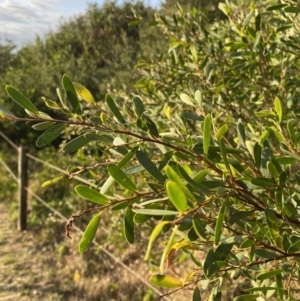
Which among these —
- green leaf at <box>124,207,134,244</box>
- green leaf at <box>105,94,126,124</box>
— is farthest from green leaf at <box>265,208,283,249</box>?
green leaf at <box>105,94,126,124</box>

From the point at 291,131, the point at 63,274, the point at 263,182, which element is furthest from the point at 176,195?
the point at 63,274

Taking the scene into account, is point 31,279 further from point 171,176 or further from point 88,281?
point 171,176

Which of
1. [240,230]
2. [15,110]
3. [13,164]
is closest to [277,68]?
[240,230]

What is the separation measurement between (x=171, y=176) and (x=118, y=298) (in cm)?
314

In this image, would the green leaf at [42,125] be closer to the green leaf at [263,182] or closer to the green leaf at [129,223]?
the green leaf at [129,223]

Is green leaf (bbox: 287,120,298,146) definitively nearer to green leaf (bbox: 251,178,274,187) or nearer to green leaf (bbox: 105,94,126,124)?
green leaf (bbox: 251,178,274,187)

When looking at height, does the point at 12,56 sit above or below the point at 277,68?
above

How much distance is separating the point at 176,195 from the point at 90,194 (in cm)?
20

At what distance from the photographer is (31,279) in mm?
3895

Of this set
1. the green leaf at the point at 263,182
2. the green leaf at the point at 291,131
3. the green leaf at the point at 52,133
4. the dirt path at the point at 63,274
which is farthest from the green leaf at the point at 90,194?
the dirt path at the point at 63,274

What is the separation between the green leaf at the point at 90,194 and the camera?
70 cm

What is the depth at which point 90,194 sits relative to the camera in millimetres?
707

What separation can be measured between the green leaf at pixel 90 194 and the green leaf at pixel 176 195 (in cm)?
18

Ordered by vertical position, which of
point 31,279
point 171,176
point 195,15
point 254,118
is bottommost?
point 31,279
